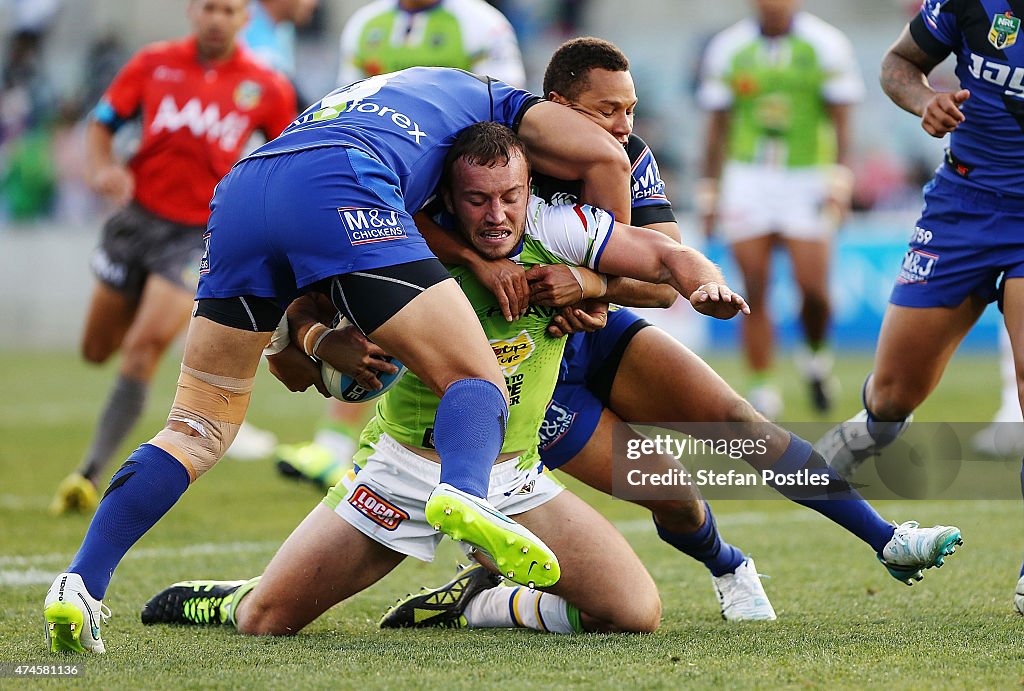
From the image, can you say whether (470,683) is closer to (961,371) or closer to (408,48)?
(408,48)

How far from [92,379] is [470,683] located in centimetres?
1152

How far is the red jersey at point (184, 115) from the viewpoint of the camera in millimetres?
7316

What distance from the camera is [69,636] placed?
11.3ft

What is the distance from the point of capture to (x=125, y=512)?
11.6 ft

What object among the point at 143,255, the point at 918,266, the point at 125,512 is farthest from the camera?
the point at 143,255

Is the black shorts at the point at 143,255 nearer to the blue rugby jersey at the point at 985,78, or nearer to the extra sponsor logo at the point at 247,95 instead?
the extra sponsor logo at the point at 247,95

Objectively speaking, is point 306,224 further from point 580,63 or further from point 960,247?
point 960,247

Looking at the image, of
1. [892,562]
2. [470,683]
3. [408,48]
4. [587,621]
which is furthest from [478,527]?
[408,48]

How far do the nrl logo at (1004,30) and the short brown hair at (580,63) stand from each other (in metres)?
1.21

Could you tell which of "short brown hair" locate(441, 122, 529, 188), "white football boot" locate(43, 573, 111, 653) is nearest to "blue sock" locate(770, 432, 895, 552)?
"short brown hair" locate(441, 122, 529, 188)

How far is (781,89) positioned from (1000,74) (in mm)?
5421

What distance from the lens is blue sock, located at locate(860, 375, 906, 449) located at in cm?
513

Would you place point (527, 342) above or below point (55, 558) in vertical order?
above

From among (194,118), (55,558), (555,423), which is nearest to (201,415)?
(555,423)
